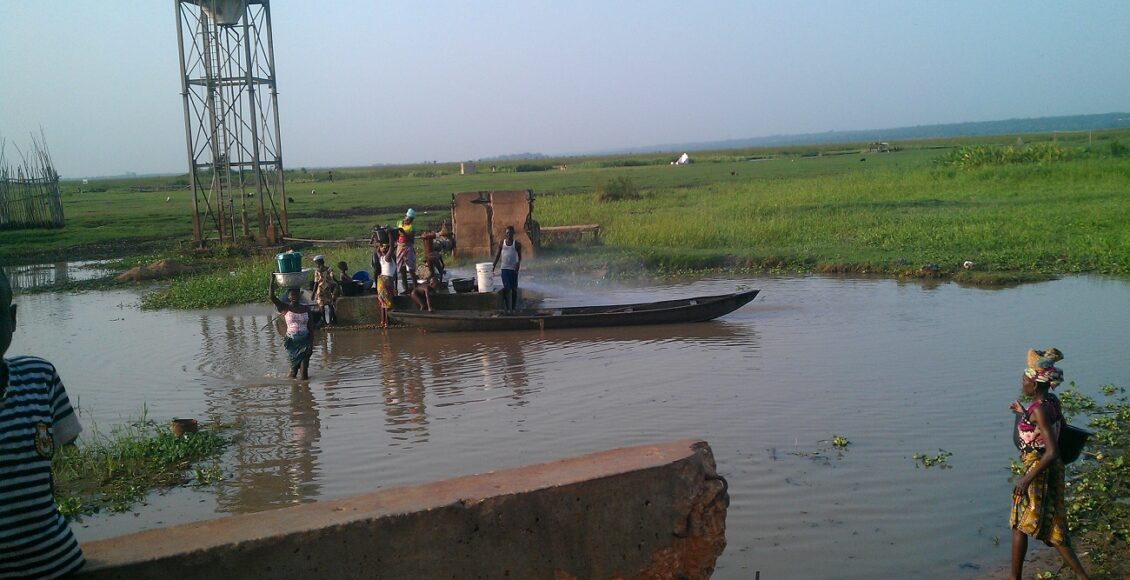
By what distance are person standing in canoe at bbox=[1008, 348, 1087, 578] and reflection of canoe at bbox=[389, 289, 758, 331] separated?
25.3 feet

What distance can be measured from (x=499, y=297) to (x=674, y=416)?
6.14m

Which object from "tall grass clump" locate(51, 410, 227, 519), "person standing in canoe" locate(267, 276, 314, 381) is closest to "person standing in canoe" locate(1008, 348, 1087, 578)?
"tall grass clump" locate(51, 410, 227, 519)

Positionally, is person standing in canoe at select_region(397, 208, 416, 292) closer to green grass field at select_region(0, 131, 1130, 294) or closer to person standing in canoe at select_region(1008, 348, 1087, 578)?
green grass field at select_region(0, 131, 1130, 294)

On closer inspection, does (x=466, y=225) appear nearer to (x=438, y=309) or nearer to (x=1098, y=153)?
(x=438, y=309)

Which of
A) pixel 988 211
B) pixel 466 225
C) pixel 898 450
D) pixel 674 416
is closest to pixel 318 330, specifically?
pixel 466 225

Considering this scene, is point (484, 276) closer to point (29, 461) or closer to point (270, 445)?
point (270, 445)

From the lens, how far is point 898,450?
7254mm

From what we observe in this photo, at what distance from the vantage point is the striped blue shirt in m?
2.90

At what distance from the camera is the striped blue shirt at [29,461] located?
290 cm


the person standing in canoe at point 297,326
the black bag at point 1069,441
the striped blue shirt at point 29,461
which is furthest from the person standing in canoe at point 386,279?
the striped blue shirt at point 29,461

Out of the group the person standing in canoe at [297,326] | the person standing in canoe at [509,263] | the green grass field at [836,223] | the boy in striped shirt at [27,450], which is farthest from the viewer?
the green grass field at [836,223]

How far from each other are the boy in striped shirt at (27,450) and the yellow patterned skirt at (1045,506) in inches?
173

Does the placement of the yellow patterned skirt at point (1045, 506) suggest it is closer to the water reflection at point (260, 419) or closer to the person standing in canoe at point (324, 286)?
the water reflection at point (260, 419)

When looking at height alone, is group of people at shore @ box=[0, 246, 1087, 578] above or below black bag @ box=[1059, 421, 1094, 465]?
above
